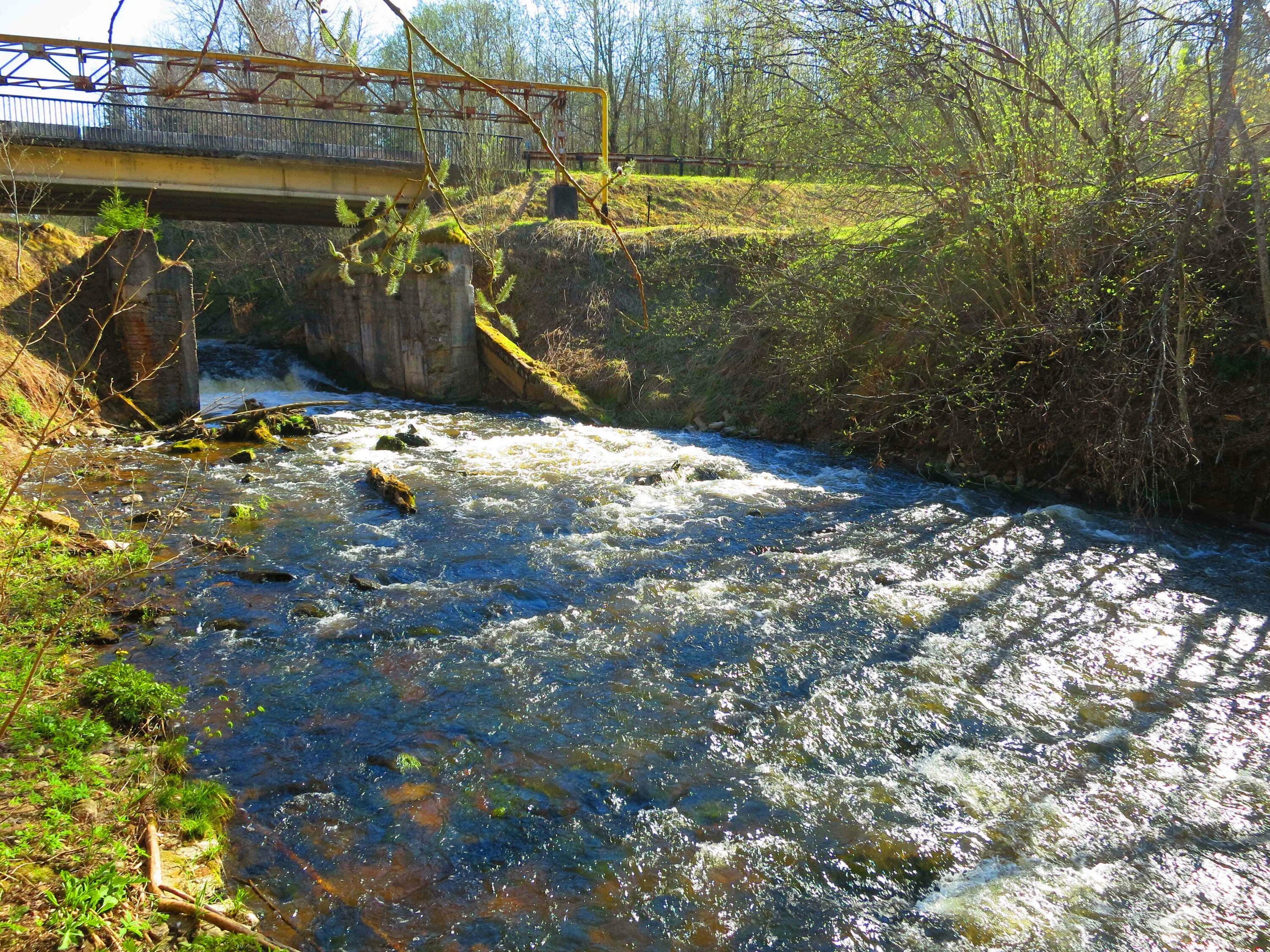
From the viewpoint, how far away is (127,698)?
516 centimetres

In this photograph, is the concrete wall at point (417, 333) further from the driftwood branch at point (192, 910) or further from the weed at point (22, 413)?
the driftwood branch at point (192, 910)

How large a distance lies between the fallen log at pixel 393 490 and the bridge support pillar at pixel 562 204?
46.4 feet

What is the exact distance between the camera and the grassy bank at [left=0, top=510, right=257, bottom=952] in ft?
10.8

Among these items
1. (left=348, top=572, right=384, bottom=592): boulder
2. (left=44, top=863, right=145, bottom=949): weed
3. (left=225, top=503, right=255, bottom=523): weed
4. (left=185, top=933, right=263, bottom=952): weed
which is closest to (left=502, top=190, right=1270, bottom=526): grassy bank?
(left=348, top=572, right=384, bottom=592): boulder

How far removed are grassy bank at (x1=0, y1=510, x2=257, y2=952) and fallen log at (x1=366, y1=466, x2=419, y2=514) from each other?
3989 millimetres

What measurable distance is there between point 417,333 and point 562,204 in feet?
25.3

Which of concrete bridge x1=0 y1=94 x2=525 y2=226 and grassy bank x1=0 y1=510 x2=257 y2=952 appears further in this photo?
concrete bridge x1=0 y1=94 x2=525 y2=226

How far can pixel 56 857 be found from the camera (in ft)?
11.6

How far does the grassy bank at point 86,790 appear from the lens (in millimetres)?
3299

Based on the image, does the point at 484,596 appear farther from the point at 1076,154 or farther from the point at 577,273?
the point at 577,273

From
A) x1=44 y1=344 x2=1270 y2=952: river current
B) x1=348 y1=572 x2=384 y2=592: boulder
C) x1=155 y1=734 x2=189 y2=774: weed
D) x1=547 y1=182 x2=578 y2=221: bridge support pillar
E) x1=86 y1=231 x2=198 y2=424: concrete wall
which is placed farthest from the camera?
x1=547 y1=182 x2=578 y2=221: bridge support pillar

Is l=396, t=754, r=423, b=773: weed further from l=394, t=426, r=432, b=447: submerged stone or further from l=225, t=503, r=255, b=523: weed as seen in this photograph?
l=394, t=426, r=432, b=447: submerged stone

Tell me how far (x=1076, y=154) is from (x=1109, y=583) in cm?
584

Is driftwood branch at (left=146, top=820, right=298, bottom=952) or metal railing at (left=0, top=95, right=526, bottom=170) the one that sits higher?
Answer: metal railing at (left=0, top=95, right=526, bottom=170)
